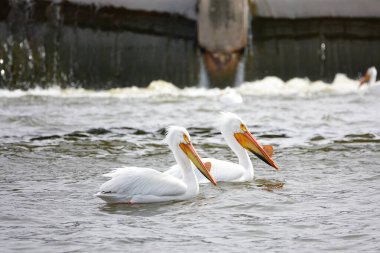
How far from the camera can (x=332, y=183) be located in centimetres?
798

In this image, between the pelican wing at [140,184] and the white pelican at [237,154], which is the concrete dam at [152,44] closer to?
the white pelican at [237,154]

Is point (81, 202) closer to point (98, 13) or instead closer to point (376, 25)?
point (98, 13)

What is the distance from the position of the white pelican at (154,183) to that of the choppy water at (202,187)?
0.09 metres

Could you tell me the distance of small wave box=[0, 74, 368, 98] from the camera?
1673cm

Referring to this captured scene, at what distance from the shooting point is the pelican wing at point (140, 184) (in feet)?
22.9

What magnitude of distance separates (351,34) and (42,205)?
1221 centimetres

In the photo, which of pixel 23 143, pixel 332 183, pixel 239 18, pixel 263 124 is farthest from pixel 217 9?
pixel 332 183

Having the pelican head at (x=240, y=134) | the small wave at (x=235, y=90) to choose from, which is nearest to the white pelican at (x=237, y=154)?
the pelican head at (x=240, y=134)

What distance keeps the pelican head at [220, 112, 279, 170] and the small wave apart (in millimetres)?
7745

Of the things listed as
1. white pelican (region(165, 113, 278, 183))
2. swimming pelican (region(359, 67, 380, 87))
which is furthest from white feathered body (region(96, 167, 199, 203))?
swimming pelican (region(359, 67, 380, 87))

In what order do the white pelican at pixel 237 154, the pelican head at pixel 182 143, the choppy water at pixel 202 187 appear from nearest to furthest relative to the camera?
1. the choppy water at pixel 202 187
2. the pelican head at pixel 182 143
3. the white pelican at pixel 237 154

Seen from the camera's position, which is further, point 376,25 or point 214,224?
point 376,25

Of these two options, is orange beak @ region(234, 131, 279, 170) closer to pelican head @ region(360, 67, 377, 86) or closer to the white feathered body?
the white feathered body

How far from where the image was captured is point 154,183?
7.11 metres
